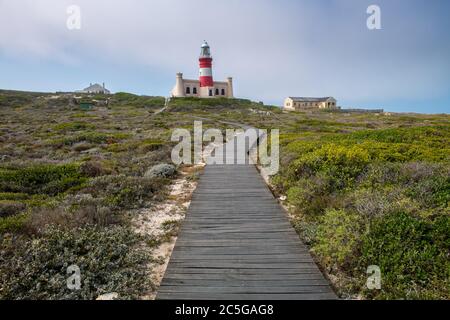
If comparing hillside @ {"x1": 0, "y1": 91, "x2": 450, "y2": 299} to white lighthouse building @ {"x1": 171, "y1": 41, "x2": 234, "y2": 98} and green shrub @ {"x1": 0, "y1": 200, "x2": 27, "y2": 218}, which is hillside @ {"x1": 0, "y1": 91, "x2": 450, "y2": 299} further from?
white lighthouse building @ {"x1": 171, "y1": 41, "x2": 234, "y2": 98}

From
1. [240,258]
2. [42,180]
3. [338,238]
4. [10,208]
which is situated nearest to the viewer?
[240,258]

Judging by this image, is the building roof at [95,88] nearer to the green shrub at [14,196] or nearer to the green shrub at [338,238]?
the green shrub at [14,196]

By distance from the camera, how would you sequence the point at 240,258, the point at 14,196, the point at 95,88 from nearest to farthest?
the point at 240,258 → the point at 14,196 → the point at 95,88

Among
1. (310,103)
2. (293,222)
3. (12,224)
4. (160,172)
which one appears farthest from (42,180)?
(310,103)

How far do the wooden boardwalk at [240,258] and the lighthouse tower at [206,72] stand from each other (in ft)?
233

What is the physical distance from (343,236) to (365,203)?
134 centimetres

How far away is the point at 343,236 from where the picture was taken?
19.6 ft

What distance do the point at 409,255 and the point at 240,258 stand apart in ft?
10.2

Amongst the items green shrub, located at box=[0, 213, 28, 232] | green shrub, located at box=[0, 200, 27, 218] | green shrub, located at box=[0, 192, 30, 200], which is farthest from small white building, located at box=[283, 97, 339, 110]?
green shrub, located at box=[0, 213, 28, 232]

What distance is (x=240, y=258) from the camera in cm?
588

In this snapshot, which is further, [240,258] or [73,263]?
[240,258]

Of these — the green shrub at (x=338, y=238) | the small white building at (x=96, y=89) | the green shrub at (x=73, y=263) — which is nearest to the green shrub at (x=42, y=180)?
the green shrub at (x=73, y=263)

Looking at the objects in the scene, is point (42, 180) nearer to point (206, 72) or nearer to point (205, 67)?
point (205, 67)
